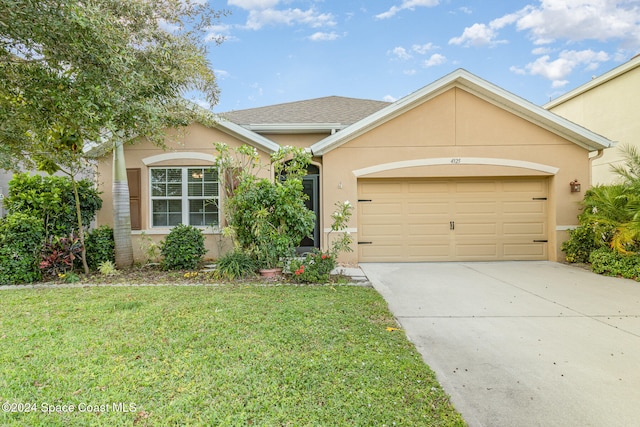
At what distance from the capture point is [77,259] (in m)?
7.11

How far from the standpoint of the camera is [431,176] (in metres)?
8.38

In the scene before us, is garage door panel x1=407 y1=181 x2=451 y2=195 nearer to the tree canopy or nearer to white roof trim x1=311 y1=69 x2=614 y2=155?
white roof trim x1=311 y1=69 x2=614 y2=155

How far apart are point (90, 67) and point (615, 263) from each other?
10.2 m

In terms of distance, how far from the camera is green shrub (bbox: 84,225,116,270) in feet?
23.9

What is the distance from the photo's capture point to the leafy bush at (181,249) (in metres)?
7.23

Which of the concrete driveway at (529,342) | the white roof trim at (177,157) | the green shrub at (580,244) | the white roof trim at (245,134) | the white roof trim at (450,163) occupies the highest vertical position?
the white roof trim at (245,134)

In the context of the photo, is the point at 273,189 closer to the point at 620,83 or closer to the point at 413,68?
the point at 413,68

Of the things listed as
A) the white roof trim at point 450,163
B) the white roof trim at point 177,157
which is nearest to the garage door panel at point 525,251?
the white roof trim at point 450,163

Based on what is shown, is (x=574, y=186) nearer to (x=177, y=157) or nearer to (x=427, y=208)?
(x=427, y=208)

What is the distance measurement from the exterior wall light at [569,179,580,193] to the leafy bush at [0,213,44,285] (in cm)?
1281

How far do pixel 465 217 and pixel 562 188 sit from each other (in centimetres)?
262

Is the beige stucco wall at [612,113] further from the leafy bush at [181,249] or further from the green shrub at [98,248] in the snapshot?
the green shrub at [98,248]

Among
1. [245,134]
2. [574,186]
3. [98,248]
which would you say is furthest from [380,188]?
[98,248]

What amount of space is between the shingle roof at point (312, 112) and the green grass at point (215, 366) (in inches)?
258
